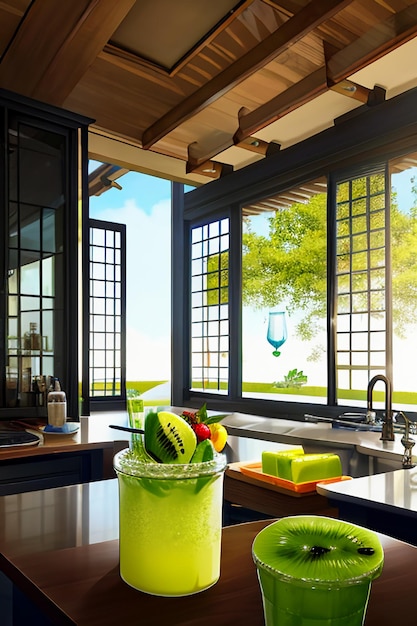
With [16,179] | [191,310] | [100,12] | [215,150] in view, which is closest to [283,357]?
[191,310]

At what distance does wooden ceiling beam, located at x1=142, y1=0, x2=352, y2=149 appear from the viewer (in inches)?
88.5

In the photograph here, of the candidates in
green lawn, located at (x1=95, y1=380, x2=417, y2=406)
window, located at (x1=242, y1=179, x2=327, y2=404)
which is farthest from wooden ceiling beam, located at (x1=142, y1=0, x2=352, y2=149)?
window, located at (x1=242, y1=179, x2=327, y2=404)

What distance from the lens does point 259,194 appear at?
4219 millimetres

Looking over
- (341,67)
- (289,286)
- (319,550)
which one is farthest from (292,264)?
(319,550)

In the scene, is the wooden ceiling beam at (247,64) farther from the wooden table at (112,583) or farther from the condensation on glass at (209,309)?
the wooden table at (112,583)

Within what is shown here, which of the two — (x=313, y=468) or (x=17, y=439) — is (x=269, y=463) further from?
(x=17, y=439)

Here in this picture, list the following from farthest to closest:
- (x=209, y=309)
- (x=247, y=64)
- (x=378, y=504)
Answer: (x=209, y=309) → (x=247, y=64) → (x=378, y=504)

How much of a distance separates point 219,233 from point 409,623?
166 inches

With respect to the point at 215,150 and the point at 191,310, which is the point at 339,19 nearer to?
the point at 215,150

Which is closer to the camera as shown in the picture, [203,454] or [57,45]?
[203,454]

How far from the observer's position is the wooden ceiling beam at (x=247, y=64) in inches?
88.5

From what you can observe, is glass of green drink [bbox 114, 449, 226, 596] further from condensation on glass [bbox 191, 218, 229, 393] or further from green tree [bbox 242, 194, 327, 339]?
green tree [bbox 242, 194, 327, 339]

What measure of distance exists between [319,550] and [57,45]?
2702mm

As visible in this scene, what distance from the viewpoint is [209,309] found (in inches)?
192
